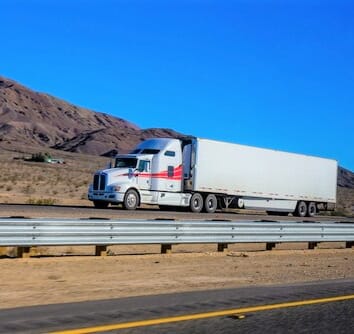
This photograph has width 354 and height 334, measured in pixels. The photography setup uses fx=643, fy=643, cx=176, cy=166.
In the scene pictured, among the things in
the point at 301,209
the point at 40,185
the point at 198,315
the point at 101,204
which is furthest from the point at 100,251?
the point at 40,185

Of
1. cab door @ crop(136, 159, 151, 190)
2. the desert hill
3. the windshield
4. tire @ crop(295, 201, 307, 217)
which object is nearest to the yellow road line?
cab door @ crop(136, 159, 151, 190)

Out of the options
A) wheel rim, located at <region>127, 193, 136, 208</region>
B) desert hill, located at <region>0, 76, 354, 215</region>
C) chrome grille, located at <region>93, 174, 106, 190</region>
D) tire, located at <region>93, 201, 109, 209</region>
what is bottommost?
tire, located at <region>93, 201, 109, 209</region>

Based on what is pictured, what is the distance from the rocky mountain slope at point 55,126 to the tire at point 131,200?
112 m

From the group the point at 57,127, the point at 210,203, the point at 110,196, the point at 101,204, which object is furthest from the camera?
the point at 57,127

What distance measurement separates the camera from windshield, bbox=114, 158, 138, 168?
107ft

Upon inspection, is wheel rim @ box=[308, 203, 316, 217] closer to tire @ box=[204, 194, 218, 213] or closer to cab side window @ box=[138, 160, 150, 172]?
tire @ box=[204, 194, 218, 213]

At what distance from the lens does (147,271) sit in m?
13.3

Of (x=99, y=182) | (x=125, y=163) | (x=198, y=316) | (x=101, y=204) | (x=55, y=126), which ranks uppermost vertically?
(x=55, y=126)

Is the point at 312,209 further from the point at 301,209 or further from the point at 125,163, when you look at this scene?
the point at 125,163

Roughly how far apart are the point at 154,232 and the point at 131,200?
16536 millimetres

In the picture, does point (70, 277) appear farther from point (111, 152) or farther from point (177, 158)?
point (111, 152)

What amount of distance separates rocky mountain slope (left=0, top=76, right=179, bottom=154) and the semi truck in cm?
10786

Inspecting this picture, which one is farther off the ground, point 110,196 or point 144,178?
point 144,178

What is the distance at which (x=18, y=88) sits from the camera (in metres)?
176
